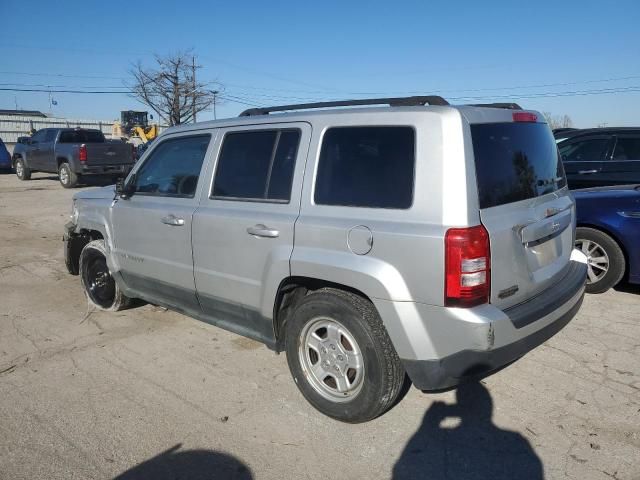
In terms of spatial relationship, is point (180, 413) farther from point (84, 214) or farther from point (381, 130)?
point (84, 214)

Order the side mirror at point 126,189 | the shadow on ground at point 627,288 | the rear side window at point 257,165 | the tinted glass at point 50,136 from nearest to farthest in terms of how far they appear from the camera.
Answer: the rear side window at point 257,165
the side mirror at point 126,189
the shadow on ground at point 627,288
the tinted glass at point 50,136

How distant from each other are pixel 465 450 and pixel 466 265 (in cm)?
107

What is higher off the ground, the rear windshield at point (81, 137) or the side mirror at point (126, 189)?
the rear windshield at point (81, 137)

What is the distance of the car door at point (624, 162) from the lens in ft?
23.7

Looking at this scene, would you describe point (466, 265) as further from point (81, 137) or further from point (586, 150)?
point (81, 137)

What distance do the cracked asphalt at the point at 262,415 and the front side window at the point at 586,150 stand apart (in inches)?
147

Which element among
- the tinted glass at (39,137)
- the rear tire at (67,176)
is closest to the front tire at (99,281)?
the rear tire at (67,176)

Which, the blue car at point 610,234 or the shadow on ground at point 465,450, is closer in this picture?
the shadow on ground at point 465,450

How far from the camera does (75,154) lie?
16000mm

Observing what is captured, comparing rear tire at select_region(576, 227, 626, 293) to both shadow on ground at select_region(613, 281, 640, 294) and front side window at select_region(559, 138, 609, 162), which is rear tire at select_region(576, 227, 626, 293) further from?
front side window at select_region(559, 138, 609, 162)

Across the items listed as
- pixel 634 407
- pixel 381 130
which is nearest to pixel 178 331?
pixel 381 130

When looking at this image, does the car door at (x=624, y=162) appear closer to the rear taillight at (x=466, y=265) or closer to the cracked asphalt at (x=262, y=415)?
the cracked asphalt at (x=262, y=415)

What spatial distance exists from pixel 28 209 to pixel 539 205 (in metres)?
12.1

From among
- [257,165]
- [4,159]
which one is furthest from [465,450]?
[4,159]
